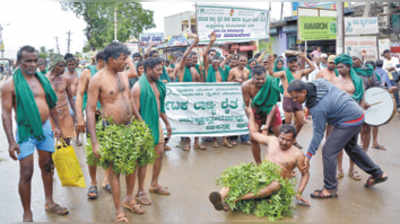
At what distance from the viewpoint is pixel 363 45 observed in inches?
478

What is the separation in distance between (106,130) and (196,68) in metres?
4.30

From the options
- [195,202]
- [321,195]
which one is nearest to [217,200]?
[195,202]

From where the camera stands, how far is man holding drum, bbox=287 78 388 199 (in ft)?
13.7

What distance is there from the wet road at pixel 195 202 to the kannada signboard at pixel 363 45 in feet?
22.3

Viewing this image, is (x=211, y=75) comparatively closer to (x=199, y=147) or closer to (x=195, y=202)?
(x=199, y=147)

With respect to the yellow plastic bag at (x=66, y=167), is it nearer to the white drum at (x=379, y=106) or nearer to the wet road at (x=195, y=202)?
the wet road at (x=195, y=202)

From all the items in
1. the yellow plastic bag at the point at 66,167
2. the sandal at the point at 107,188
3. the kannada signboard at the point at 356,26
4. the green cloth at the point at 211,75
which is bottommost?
the sandal at the point at 107,188

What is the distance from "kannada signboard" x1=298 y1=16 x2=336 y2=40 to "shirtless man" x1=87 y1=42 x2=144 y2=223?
33.8 ft

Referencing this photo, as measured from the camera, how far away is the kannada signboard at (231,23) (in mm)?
8031

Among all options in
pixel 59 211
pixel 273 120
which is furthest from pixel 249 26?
pixel 59 211

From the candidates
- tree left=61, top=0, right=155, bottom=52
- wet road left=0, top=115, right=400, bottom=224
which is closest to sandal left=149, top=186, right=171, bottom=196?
wet road left=0, top=115, right=400, bottom=224

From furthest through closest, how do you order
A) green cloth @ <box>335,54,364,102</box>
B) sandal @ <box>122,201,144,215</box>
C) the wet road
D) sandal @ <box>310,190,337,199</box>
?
green cloth @ <box>335,54,364,102</box>, sandal @ <box>310,190,337,199</box>, sandal @ <box>122,201,144,215</box>, the wet road

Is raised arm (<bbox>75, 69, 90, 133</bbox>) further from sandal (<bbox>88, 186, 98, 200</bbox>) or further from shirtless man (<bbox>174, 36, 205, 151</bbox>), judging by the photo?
shirtless man (<bbox>174, 36, 205, 151</bbox>)

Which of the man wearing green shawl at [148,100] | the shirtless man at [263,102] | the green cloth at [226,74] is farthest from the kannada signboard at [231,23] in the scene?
the man wearing green shawl at [148,100]
